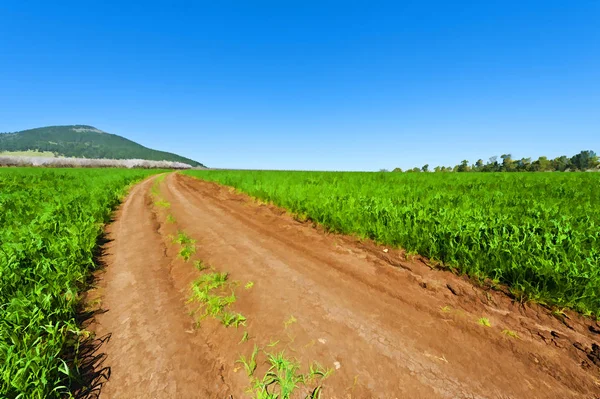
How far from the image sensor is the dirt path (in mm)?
2510

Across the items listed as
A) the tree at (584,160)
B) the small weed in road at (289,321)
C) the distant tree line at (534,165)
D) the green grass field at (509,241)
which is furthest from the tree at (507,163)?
the small weed in road at (289,321)

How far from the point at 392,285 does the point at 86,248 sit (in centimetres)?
679

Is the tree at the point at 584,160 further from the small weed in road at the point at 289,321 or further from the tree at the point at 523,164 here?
the small weed in road at the point at 289,321

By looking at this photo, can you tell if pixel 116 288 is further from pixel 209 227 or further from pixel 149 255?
pixel 209 227

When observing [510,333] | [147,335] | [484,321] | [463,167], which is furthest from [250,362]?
[463,167]

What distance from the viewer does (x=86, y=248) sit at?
556cm

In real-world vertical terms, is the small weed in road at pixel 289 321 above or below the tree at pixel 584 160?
below

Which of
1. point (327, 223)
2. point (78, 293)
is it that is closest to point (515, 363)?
point (327, 223)

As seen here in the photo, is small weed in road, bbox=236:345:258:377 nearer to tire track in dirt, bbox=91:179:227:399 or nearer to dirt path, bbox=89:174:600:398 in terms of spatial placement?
dirt path, bbox=89:174:600:398

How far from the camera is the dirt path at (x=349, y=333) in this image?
2.51 meters

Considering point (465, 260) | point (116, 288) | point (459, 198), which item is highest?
point (459, 198)

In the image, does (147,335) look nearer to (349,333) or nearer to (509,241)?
(349,333)

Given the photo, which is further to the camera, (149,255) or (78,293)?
(149,255)

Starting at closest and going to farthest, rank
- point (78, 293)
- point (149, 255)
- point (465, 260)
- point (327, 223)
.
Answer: point (78, 293), point (465, 260), point (149, 255), point (327, 223)
